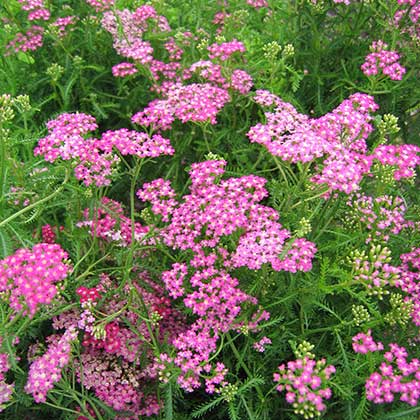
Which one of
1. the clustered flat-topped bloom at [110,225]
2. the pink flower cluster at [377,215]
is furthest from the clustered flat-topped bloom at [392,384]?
the clustered flat-topped bloom at [110,225]

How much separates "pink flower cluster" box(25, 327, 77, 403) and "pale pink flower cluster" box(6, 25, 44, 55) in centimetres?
248

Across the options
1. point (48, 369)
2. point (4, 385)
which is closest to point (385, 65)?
point (48, 369)

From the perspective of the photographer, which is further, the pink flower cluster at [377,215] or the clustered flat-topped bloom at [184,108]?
the clustered flat-topped bloom at [184,108]

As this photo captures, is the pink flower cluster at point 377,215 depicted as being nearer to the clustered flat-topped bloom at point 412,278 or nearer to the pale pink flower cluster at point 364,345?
the clustered flat-topped bloom at point 412,278

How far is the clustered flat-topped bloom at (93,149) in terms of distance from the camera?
2.96 meters

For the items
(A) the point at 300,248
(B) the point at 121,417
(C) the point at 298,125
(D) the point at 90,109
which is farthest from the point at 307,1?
(B) the point at 121,417

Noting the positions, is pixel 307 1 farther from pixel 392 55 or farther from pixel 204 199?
pixel 204 199

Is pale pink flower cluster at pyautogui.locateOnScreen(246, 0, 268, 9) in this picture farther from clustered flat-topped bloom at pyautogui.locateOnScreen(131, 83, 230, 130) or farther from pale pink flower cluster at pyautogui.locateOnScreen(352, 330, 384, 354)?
pale pink flower cluster at pyautogui.locateOnScreen(352, 330, 384, 354)

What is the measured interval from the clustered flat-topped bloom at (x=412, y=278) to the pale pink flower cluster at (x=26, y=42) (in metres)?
3.09

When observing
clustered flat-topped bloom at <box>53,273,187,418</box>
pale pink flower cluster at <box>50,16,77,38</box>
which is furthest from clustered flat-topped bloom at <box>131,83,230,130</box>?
pale pink flower cluster at <box>50,16,77,38</box>

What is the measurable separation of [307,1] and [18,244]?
272cm

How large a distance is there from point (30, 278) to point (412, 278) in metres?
2.19

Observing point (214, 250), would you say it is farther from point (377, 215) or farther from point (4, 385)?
point (4, 385)

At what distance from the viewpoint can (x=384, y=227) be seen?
3129mm
